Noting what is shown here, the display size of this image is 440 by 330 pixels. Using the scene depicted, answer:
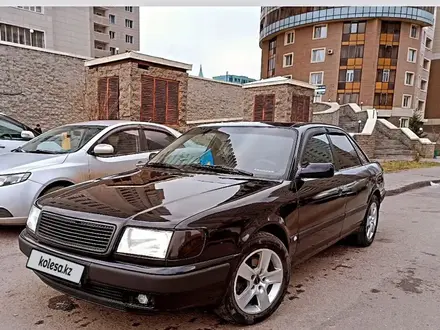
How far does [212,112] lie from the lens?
64.2ft

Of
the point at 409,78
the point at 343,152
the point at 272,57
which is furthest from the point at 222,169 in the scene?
the point at 272,57

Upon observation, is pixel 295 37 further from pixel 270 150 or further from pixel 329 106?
pixel 270 150

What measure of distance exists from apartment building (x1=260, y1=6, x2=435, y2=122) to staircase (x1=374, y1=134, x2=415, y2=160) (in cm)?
1704

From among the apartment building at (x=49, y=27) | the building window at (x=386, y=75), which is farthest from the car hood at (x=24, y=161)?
the building window at (x=386, y=75)

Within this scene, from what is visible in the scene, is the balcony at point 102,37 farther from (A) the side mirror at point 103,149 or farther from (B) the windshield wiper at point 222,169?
(B) the windshield wiper at point 222,169

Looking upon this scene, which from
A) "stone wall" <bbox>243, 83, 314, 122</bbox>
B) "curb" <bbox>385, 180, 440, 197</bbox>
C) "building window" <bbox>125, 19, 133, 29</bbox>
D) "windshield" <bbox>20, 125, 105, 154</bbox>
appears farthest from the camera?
"building window" <bbox>125, 19, 133, 29</bbox>

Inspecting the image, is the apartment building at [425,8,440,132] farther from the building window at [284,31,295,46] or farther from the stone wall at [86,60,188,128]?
the stone wall at [86,60,188,128]

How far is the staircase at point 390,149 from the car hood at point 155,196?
17363 millimetres

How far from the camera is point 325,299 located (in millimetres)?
3129

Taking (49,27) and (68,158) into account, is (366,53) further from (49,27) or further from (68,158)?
(68,158)

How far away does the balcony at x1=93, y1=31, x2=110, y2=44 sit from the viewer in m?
46.2

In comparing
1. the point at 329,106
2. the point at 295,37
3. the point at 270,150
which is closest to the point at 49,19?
the point at 329,106

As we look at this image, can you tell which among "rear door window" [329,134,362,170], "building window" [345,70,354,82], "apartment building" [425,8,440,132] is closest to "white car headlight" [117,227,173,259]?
"rear door window" [329,134,362,170]

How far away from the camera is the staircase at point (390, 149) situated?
1891 cm
